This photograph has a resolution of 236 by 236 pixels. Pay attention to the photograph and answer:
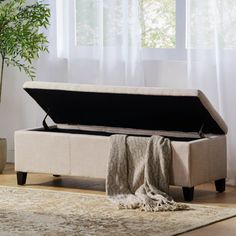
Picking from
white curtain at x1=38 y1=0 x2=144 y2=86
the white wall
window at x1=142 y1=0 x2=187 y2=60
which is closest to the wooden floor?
the white wall

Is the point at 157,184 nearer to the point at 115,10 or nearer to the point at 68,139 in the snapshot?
the point at 68,139

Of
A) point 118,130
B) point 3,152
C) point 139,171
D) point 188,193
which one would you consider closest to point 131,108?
point 118,130

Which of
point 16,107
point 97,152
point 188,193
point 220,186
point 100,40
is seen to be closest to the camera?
point 188,193

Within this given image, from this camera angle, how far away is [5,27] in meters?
6.87

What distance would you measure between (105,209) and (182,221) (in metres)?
0.55

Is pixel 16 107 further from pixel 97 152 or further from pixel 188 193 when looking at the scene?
pixel 188 193

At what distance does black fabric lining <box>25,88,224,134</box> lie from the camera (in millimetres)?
5848

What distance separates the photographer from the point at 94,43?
695 centimetres

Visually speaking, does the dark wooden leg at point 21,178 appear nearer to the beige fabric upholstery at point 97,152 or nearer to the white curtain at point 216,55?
the beige fabric upholstery at point 97,152

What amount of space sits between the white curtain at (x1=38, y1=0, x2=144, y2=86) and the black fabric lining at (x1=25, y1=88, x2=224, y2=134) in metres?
0.53

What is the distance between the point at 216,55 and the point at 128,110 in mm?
753

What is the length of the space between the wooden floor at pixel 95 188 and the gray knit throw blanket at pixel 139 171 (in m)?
0.24

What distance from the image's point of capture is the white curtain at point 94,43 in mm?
6742

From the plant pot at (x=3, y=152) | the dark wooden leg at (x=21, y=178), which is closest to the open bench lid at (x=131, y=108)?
the dark wooden leg at (x=21, y=178)
